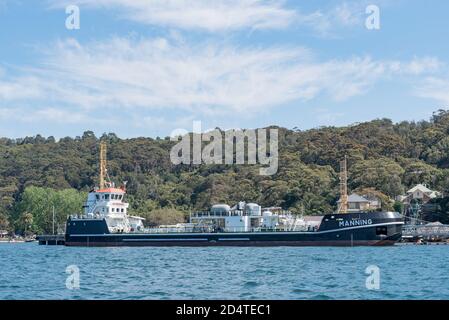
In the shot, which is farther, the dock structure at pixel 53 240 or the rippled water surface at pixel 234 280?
the dock structure at pixel 53 240

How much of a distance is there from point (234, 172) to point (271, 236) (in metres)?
59.2

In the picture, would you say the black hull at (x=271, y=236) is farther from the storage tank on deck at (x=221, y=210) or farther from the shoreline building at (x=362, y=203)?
the shoreline building at (x=362, y=203)

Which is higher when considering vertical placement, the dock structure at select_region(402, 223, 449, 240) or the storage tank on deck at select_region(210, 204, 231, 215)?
the storage tank on deck at select_region(210, 204, 231, 215)

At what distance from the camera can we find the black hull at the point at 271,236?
6812cm

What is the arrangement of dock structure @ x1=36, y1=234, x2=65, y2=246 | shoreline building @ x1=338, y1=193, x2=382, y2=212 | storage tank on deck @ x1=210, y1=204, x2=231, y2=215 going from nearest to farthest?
storage tank on deck @ x1=210, y1=204, x2=231, y2=215, dock structure @ x1=36, y1=234, x2=65, y2=246, shoreline building @ x1=338, y1=193, x2=382, y2=212

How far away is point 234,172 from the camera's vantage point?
130875 mm

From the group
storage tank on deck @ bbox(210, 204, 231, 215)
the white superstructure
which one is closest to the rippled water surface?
storage tank on deck @ bbox(210, 204, 231, 215)

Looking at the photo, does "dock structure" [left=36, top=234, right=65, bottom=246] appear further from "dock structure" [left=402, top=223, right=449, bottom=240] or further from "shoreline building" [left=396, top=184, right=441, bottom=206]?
"shoreline building" [left=396, top=184, right=441, bottom=206]

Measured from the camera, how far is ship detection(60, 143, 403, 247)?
68.3 meters

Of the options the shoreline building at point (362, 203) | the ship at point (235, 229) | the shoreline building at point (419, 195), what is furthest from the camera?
the shoreline building at point (419, 195)

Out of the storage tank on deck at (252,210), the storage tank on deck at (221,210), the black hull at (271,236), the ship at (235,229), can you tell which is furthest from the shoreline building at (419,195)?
the black hull at (271,236)

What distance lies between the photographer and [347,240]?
2680 inches

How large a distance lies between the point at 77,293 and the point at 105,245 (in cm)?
5027

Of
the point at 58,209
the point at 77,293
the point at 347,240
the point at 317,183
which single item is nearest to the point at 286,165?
the point at 317,183
